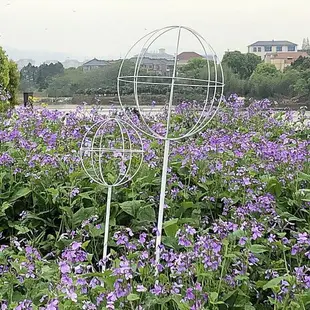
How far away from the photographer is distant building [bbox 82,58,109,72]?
5.88m

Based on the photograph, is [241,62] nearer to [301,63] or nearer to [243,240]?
[301,63]

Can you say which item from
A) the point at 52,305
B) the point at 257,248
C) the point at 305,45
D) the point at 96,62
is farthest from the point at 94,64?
the point at 52,305

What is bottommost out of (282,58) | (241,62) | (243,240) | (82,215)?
(82,215)

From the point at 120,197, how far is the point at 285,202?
64cm

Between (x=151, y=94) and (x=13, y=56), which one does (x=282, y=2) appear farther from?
(x=151, y=94)

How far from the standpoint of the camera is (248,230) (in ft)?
5.48

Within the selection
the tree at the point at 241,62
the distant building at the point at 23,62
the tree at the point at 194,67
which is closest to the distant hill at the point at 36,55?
the distant building at the point at 23,62

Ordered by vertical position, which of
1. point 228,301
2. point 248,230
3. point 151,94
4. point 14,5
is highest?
point 14,5

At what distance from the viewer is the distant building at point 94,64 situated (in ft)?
19.3

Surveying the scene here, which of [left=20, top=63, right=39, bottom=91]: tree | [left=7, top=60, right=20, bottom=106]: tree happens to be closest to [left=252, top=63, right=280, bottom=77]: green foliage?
[left=7, top=60, right=20, bottom=106]: tree

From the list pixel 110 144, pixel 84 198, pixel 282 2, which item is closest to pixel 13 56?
pixel 282 2

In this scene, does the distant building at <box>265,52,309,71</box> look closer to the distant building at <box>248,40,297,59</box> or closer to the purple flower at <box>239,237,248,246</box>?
the distant building at <box>248,40,297,59</box>

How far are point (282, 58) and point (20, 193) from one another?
17.0ft

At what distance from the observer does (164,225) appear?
1899 mm
